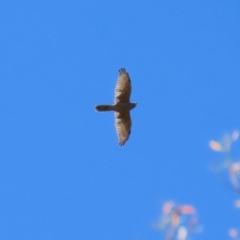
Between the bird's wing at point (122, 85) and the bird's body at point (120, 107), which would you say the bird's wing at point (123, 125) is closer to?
the bird's body at point (120, 107)

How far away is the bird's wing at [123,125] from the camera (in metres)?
36.9

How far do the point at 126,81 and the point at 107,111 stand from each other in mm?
1275

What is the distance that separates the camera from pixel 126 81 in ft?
120

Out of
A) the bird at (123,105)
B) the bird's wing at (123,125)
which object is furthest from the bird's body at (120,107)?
the bird's wing at (123,125)

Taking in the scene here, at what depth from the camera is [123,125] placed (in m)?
37.3

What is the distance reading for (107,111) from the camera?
3606 cm

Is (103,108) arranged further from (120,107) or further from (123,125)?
(123,125)

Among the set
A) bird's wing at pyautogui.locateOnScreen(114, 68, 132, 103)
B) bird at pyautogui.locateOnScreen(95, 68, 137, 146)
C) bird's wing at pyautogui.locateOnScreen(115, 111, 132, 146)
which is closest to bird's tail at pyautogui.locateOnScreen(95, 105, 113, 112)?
bird at pyautogui.locateOnScreen(95, 68, 137, 146)

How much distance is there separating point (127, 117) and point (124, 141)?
0.83 metres

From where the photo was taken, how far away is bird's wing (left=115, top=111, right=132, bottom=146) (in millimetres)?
36938

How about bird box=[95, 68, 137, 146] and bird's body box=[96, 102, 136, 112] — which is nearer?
bird's body box=[96, 102, 136, 112]

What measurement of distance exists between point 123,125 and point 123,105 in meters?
0.92

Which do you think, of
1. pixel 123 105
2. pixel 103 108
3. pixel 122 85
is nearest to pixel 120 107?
pixel 123 105

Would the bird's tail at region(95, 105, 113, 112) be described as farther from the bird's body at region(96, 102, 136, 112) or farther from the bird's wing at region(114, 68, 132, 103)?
the bird's wing at region(114, 68, 132, 103)
